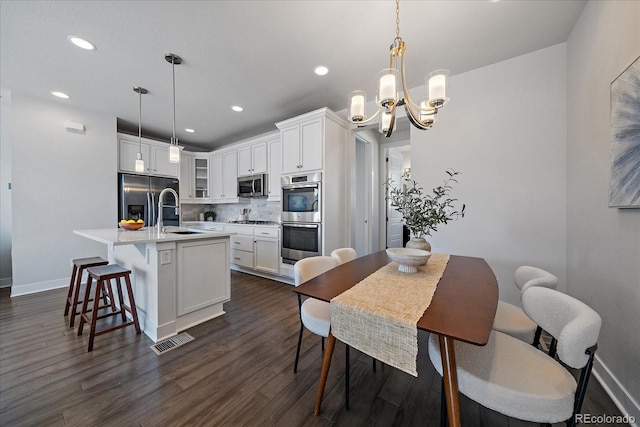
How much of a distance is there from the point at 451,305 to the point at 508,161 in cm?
221

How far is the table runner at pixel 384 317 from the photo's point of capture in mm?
885

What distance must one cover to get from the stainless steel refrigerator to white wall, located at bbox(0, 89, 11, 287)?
130cm

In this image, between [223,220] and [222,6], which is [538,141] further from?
[223,220]

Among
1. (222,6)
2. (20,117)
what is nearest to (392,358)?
(222,6)

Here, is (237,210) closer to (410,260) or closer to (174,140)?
(174,140)

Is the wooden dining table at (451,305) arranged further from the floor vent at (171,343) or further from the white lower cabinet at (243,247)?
the white lower cabinet at (243,247)

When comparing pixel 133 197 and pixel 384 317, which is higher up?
pixel 133 197

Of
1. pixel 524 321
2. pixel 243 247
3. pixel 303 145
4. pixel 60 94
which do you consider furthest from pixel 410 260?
pixel 60 94

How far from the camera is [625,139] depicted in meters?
1.32

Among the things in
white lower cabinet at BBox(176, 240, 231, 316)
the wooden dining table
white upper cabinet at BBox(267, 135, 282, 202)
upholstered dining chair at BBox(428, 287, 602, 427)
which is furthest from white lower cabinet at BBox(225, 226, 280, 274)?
upholstered dining chair at BBox(428, 287, 602, 427)

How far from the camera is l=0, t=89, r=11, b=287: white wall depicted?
132 inches

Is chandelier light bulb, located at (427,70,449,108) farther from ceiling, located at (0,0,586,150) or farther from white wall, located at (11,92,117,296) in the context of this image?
white wall, located at (11,92,117,296)

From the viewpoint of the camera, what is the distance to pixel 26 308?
8.74ft

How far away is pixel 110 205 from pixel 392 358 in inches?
194
